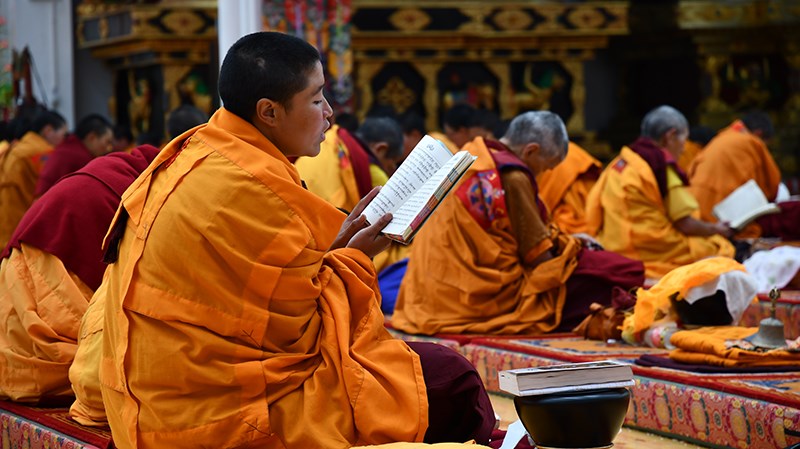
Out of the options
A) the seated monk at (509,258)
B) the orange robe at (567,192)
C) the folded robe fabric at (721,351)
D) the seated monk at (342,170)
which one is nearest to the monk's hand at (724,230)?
the orange robe at (567,192)

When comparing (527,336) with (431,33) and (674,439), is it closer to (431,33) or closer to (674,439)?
(674,439)

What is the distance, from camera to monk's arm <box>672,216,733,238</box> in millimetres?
8109

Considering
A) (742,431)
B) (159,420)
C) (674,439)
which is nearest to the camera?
(159,420)

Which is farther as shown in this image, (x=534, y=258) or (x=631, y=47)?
(x=631, y=47)

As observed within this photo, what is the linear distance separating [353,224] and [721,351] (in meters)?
2.04

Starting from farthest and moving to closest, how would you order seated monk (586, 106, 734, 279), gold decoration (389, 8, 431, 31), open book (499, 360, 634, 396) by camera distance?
1. gold decoration (389, 8, 431, 31)
2. seated monk (586, 106, 734, 279)
3. open book (499, 360, 634, 396)

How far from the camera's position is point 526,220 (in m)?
6.24

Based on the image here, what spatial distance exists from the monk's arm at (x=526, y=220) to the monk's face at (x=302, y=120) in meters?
2.86

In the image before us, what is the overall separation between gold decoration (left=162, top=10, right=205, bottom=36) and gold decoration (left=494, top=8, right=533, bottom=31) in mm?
3138

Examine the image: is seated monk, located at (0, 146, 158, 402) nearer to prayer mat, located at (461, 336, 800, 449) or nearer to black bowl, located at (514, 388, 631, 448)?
black bowl, located at (514, 388, 631, 448)

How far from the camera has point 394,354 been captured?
3.40 metres

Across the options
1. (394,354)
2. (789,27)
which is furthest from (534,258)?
(789,27)

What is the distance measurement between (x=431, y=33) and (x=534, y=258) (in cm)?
771

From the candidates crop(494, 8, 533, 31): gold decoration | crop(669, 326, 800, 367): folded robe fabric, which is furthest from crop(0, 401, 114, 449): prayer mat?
crop(494, 8, 533, 31): gold decoration
